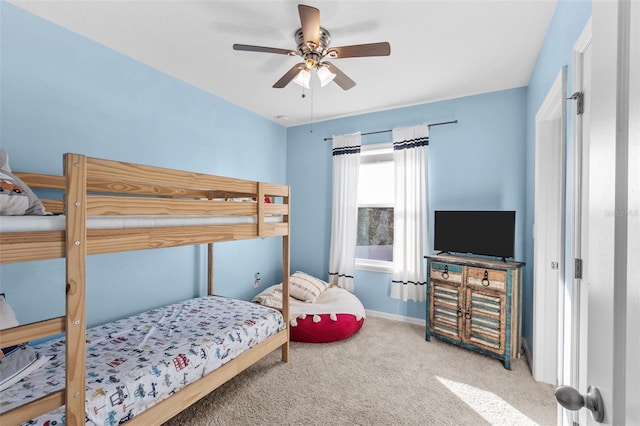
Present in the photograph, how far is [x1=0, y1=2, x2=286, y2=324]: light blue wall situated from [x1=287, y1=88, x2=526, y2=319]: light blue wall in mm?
1033

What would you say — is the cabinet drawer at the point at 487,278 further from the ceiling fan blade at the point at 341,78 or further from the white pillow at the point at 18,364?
the white pillow at the point at 18,364

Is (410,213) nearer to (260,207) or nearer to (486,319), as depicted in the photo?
(486,319)

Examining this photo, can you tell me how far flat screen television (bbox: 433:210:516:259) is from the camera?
2.78m

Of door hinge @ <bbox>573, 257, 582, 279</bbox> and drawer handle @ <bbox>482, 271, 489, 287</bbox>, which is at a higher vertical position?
door hinge @ <bbox>573, 257, 582, 279</bbox>

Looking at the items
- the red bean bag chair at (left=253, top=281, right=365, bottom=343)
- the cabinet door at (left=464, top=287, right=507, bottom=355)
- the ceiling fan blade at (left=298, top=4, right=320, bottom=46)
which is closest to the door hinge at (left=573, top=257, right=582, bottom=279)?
the cabinet door at (left=464, top=287, right=507, bottom=355)

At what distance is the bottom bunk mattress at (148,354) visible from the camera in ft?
4.66

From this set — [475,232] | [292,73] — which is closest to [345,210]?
[475,232]

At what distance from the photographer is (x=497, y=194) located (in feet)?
10.2

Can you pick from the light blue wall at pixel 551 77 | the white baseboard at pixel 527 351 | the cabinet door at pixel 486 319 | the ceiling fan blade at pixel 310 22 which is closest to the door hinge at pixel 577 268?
the light blue wall at pixel 551 77

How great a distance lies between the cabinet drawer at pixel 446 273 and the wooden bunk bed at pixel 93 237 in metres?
1.85

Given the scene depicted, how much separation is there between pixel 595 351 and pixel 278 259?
12.9 feet

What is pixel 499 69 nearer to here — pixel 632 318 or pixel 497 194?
pixel 497 194

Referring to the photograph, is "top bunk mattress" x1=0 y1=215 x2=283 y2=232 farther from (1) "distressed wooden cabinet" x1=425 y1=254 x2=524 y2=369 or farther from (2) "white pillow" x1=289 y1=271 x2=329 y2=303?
(1) "distressed wooden cabinet" x1=425 y1=254 x2=524 y2=369

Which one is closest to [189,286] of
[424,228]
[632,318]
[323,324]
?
[323,324]
